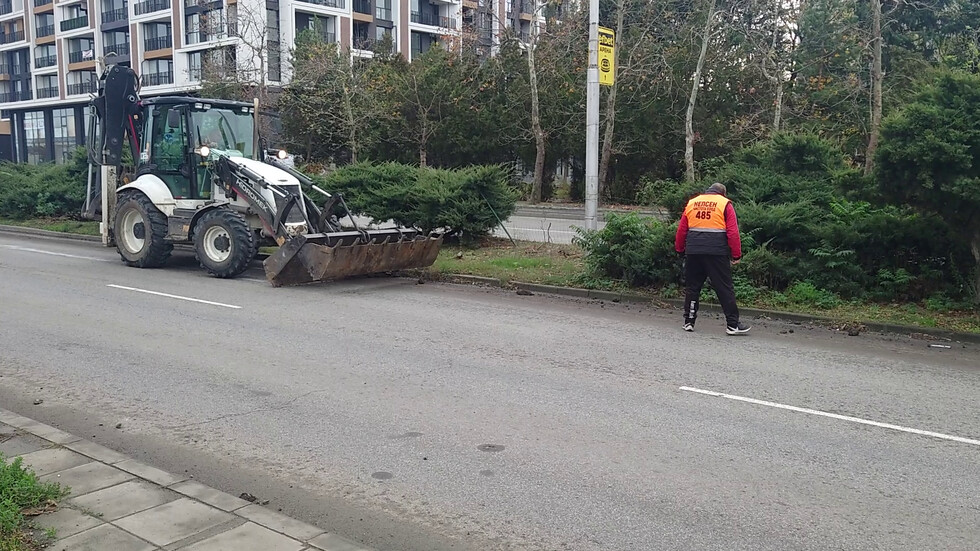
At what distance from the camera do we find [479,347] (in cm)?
947

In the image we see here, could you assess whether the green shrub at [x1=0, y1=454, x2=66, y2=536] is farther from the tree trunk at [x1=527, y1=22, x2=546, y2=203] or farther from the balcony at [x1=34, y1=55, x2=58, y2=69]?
the balcony at [x1=34, y1=55, x2=58, y2=69]

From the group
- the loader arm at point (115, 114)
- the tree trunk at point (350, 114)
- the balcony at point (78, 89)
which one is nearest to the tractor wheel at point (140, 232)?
the loader arm at point (115, 114)

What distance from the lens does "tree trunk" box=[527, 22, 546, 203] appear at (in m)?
33.8

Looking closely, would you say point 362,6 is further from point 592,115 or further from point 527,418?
point 527,418

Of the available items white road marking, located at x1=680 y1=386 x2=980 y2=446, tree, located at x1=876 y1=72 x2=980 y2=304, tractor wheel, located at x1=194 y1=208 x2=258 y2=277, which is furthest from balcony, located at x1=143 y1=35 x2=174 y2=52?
white road marking, located at x1=680 y1=386 x2=980 y2=446

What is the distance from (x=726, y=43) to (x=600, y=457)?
33.1m

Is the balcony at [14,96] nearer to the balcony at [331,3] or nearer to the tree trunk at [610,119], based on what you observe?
the balcony at [331,3]

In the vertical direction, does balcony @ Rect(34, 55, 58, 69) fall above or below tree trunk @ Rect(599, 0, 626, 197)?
above

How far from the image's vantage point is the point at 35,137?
247ft

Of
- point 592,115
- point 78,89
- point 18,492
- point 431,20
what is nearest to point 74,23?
point 78,89

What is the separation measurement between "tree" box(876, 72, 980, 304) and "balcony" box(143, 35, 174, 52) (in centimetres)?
5936

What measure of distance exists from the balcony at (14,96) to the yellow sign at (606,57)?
7282cm

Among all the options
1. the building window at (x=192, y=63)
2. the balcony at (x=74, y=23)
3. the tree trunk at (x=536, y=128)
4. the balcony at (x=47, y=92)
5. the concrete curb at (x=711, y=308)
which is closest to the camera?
the concrete curb at (x=711, y=308)

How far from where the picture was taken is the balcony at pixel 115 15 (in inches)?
2557
